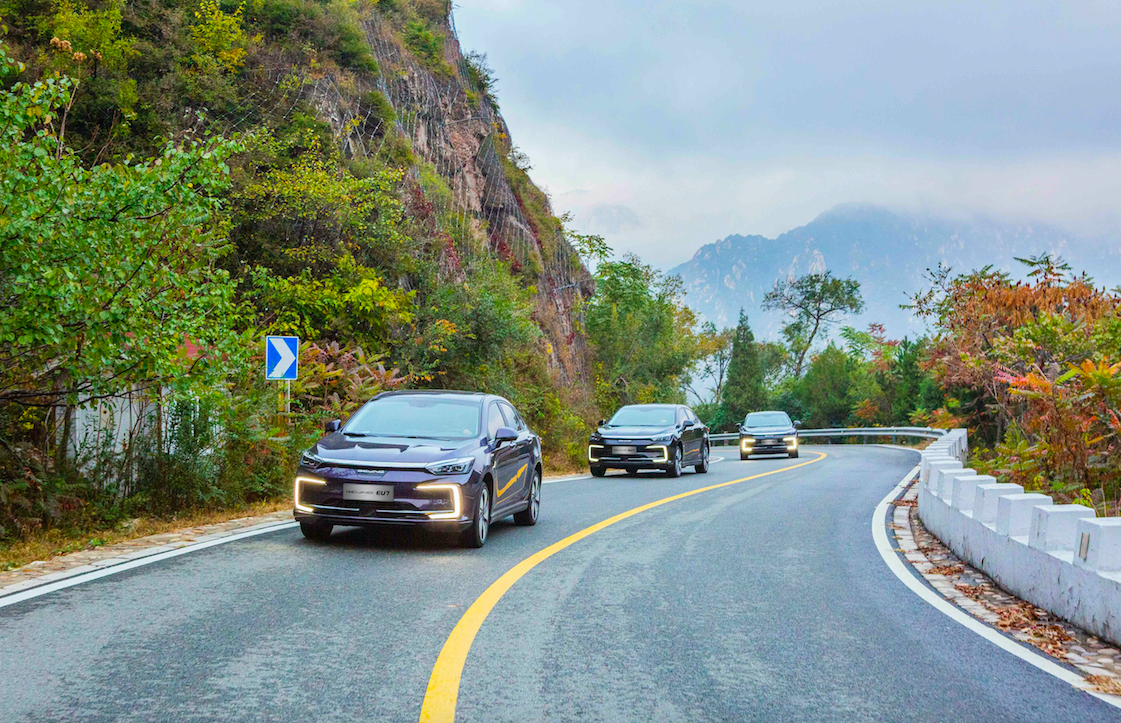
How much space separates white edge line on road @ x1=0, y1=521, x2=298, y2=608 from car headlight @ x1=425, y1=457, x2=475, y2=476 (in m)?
2.19

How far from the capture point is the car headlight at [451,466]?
29.7 feet

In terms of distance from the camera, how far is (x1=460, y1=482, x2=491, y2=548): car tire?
9352mm

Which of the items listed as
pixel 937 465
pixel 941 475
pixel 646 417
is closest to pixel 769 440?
pixel 646 417

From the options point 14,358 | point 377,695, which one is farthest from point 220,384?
point 377,695

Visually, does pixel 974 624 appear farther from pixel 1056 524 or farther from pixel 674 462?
pixel 674 462

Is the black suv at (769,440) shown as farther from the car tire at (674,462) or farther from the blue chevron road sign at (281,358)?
the blue chevron road sign at (281,358)

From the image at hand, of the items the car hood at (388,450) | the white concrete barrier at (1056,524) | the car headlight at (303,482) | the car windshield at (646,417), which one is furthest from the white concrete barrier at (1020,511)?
the car windshield at (646,417)

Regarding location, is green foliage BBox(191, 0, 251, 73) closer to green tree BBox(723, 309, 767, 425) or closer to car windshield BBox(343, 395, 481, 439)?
car windshield BBox(343, 395, 481, 439)

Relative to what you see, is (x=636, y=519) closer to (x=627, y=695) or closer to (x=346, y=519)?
(x=346, y=519)

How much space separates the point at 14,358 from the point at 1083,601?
9.18 meters

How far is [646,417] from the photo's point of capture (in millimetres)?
21922

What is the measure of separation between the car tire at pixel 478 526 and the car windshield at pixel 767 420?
25095mm

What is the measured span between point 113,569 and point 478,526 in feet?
10.4

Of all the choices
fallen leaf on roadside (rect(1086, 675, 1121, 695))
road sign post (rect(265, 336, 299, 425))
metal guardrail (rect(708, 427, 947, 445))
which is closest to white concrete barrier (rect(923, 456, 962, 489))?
fallen leaf on roadside (rect(1086, 675, 1121, 695))
